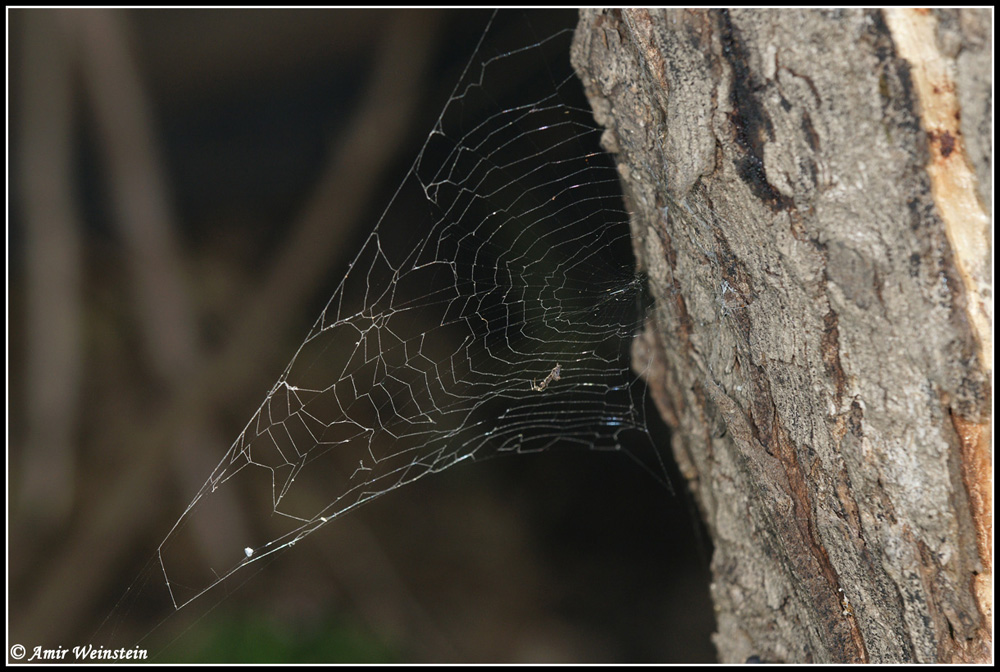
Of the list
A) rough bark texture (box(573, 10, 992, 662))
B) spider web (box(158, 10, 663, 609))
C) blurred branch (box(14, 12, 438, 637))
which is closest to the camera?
rough bark texture (box(573, 10, 992, 662))

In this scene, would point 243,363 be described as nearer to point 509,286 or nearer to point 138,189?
point 138,189

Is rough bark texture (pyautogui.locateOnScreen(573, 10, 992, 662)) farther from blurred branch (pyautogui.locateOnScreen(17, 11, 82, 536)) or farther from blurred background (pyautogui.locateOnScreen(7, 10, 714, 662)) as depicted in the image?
blurred branch (pyautogui.locateOnScreen(17, 11, 82, 536))

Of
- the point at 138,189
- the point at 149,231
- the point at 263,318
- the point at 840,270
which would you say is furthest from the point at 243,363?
the point at 840,270

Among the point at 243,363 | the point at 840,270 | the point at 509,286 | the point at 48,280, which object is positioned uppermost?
the point at 48,280

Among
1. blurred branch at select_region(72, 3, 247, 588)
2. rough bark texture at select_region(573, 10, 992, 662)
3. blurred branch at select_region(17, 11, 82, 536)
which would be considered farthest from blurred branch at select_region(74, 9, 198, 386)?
rough bark texture at select_region(573, 10, 992, 662)

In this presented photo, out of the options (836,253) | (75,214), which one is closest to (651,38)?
(836,253)

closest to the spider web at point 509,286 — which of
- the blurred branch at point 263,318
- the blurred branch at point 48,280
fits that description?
the blurred branch at point 263,318
